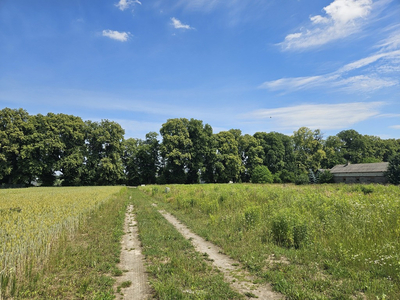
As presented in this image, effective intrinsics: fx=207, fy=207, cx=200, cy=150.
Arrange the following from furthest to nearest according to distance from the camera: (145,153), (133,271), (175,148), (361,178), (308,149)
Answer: (308,149) → (145,153) → (175,148) → (361,178) → (133,271)

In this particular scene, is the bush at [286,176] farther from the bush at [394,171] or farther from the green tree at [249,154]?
the bush at [394,171]

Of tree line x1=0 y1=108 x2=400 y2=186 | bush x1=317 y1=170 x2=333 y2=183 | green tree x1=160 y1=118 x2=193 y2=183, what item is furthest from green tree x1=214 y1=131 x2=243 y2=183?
bush x1=317 y1=170 x2=333 y2=183

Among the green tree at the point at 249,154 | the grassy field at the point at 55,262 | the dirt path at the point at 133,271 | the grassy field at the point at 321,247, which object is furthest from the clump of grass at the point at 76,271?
the green tree at the point at 249,154

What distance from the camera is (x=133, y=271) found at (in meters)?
5.52

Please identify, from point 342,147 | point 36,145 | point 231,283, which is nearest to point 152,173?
point 36,145

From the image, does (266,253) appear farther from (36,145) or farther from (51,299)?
(36,145)

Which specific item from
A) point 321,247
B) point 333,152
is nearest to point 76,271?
point 321,247

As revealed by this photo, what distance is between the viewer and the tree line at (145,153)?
46.3 m

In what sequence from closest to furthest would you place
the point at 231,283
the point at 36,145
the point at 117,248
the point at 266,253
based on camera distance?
1. the point at 231,283
2. the point at 266,253
3. the point at 117,248
4. the point at 36,145

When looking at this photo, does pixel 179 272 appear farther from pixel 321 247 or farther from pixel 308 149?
pixel 308 149

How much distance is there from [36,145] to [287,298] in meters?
55.7

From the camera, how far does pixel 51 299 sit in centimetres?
411

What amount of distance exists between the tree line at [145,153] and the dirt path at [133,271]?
45066 millimetres

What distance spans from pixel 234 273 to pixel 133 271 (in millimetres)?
2669
